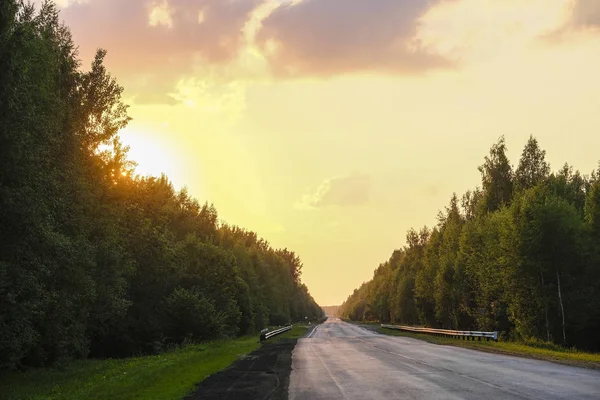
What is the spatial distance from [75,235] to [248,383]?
13.4 meters

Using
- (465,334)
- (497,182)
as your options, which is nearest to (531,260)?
(465,334)

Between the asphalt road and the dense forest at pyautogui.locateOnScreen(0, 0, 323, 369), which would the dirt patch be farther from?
the dense forest at pyautogui.locateOnScreen(0, 0, 323, 369)

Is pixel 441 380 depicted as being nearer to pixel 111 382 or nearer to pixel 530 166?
pixel 111 382

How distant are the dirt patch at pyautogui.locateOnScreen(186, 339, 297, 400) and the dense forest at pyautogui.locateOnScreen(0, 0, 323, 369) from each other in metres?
7.37

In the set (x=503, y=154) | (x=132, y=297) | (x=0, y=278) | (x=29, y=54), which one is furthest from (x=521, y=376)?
(x=503, y=154)

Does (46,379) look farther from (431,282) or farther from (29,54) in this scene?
(431,282)

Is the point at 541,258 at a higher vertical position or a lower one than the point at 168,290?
higher

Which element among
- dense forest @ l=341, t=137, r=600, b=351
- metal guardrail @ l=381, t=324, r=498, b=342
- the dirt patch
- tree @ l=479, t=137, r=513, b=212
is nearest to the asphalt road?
the dirt patch

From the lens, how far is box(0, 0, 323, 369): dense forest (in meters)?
18.5

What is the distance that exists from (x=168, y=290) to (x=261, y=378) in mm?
31710

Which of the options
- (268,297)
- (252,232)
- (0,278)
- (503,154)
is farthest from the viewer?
(252,232)

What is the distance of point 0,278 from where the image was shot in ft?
57.6

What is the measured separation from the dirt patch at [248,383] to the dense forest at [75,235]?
7.37 m

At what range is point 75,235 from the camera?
2611cm
